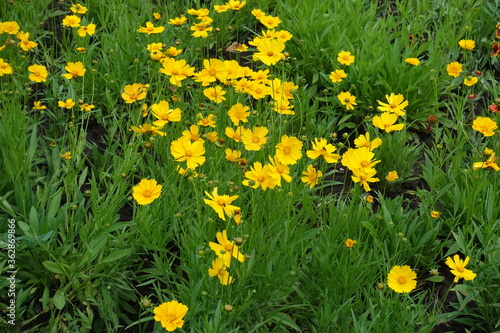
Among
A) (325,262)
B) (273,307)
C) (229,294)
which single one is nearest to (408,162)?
(325,262)

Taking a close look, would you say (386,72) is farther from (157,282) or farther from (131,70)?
(157,282)

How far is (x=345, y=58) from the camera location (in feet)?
8.70

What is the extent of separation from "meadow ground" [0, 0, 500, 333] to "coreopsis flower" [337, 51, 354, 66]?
0.03ft

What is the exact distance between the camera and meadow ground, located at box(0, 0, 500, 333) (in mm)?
1784

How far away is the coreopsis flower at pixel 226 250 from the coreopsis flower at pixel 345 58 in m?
1.28

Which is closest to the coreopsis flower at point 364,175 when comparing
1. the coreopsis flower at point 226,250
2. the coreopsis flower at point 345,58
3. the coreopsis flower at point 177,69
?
the coreopsis flower at point 226,250

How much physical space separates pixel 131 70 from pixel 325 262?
1447 millimetres

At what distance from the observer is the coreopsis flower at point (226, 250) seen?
61.2 inches

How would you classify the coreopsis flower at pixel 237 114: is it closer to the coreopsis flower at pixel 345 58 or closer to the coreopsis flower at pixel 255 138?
the coreopsis flower at pixel 255 138

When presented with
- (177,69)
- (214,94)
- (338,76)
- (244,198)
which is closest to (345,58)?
(338,76)

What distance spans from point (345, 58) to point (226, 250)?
53.4 inches

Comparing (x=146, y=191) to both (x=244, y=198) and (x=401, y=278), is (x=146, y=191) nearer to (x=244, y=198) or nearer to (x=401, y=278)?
(x=244, y=198)

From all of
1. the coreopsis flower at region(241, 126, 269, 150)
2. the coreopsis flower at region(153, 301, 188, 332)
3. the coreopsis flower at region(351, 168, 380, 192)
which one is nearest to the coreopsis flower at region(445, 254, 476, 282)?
the coreopsis flower at region(351, 168, 380, 192)

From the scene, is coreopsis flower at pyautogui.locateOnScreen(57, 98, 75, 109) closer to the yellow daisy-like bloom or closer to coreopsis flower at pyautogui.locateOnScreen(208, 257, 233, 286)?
the yellow daisy-like bloom
